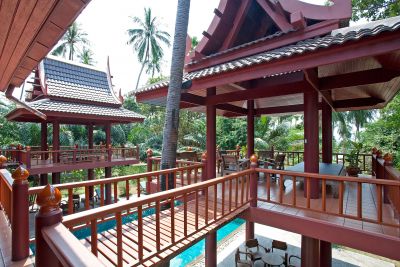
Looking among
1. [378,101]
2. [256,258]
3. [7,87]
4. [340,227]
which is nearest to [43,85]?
[7,87]

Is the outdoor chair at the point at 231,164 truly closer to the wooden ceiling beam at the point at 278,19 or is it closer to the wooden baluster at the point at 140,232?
the wooden ceiling beam at the point at 278,19

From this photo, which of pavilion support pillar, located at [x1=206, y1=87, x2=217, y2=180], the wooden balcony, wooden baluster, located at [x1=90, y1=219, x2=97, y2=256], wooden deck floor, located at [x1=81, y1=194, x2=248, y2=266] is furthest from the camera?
the wooden balcony

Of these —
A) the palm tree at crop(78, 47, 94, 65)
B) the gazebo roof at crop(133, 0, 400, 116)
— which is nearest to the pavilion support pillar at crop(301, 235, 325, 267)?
the gazebo roof at crop(133, 0, 400, 116)

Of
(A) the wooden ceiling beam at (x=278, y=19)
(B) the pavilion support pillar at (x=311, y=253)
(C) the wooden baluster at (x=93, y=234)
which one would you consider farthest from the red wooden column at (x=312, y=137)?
(C) the wooden baluster at (x=93, y=234)

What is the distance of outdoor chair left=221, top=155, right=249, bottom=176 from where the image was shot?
21.6ft

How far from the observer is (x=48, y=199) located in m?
1.44

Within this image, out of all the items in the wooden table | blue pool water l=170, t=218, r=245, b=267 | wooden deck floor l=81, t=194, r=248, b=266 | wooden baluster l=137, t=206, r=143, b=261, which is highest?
wooden baluster l=137, t=206, r=143, b=261

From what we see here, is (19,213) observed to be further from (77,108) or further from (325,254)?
(77,108)

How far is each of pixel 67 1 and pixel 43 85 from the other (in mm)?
11560

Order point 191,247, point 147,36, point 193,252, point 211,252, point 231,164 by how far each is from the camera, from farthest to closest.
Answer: point 147,36, point 191,247, point 193,252, point 231,164, point 211,252

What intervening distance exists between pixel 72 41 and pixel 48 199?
33.4m

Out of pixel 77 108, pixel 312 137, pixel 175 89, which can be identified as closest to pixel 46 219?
pixel 175 89

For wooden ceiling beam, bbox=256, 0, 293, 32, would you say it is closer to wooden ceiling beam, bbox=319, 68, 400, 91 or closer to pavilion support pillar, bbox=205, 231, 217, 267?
wooden ceiling beam, bbox=319, 68, 400, 91

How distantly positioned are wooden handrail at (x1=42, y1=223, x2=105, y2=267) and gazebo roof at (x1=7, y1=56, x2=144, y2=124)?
33.4 ft
